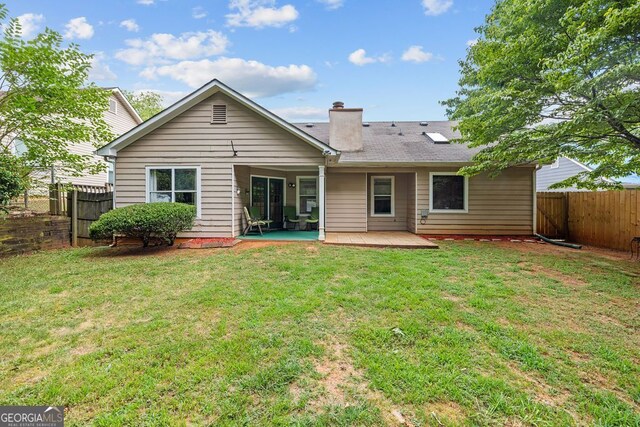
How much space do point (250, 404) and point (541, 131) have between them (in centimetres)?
787

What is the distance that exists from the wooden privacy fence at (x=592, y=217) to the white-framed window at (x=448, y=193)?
2.97 meters

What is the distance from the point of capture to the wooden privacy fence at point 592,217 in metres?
7.96

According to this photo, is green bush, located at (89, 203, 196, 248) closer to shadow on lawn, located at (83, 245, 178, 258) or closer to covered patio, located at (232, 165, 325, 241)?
shadow on lawn, located at (83, 245, 178, 258)

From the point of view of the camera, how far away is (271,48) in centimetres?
1352

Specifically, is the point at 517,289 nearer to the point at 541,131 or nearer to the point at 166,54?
the point at 541,131

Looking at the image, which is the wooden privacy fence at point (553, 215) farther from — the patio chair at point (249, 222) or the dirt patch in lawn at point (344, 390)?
the dirt patch in lawn at point (344, 390)

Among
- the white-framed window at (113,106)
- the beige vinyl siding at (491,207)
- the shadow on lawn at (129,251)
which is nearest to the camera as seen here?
the shadow on lawn at (129,251)

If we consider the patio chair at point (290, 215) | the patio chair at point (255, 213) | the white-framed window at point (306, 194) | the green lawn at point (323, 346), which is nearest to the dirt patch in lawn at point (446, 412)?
the green lawn at point (323, 346)

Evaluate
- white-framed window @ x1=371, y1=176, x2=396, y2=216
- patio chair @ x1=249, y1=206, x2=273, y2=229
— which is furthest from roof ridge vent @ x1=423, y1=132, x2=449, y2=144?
patio chair @ x1=249, y1=206, x2=273, y2=229

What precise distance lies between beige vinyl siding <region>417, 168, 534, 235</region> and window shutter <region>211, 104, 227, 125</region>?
6.47m

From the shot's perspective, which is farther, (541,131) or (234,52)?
(234,52)

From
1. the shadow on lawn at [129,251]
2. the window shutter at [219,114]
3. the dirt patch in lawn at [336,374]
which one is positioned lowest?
the dirt patch in lawn at [336,374]

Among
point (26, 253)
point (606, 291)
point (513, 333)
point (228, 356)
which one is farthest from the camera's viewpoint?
point (26, 253)

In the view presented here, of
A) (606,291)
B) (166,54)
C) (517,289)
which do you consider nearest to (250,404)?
(517,289)
